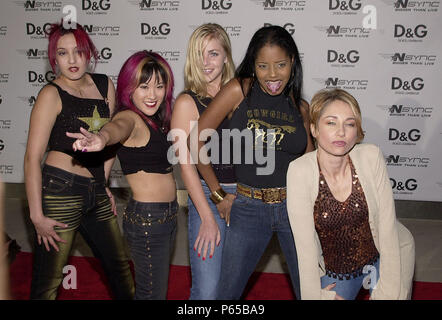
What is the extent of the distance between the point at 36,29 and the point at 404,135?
456cm

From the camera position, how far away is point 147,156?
8.05 ft

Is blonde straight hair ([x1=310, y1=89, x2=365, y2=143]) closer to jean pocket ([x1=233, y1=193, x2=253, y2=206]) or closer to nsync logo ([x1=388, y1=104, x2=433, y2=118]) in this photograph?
jean pocket ([x1=233, y1=193, x2=253, y2=206])


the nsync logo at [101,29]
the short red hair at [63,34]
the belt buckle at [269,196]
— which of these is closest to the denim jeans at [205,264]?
the belt buckle at [269,196]

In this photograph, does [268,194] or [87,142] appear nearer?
[87,142]

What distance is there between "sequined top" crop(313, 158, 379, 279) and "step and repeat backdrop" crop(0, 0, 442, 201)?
131 inches

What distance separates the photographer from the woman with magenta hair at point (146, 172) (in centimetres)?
241

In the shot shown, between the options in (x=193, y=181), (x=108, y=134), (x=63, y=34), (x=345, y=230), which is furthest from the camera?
(x=63, y=34)

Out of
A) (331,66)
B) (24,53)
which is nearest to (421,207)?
(331,66)

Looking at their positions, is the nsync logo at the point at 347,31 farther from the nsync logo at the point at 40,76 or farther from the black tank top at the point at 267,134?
the nsync logo at the point at 40,76

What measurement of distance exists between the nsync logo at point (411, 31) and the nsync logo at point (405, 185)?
5.26ft

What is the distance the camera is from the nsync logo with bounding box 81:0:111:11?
5.73 meters

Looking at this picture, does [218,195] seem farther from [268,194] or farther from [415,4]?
[415,4]

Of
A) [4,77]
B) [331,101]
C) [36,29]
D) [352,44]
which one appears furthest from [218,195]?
[4,77]

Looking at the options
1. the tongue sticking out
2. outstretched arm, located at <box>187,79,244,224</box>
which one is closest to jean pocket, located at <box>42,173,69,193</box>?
outstretched arm, located at <box>187,79,244,224</box>
